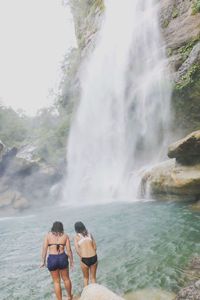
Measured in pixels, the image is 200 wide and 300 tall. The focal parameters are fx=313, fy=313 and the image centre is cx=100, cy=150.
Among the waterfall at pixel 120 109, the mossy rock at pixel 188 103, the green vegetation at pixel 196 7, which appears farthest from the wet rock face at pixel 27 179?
the green vegetation at pixel 196 7

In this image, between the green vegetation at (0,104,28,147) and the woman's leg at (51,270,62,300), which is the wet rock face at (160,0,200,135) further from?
the green vegetation at (0,104,28,147)

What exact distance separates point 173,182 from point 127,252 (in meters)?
6.70

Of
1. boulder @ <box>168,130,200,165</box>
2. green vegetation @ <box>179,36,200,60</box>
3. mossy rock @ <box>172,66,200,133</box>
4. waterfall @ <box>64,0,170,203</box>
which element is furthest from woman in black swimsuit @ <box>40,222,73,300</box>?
green vegetation @ <box>179,36,200,60</box>

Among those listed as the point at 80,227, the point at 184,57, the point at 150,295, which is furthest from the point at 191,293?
the point at 184,57

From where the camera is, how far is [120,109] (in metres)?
26.7

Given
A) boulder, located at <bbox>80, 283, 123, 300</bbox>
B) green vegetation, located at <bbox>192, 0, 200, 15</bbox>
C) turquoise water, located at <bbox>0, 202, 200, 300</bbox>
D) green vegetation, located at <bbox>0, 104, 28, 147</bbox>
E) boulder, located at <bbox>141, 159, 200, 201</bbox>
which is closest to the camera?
boulder, located at <bbox>80, 283, 123, 300</bbox>

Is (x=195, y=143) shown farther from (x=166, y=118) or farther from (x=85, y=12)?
(x=85, y=12)

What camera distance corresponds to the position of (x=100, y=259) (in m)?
9.04

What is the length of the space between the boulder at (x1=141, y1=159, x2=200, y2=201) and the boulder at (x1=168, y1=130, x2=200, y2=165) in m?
0.35

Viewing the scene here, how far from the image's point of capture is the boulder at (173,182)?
1470 cm

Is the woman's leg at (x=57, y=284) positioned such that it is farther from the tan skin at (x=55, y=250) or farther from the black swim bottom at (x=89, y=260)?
the black swim bottom at (x=89, y=260)

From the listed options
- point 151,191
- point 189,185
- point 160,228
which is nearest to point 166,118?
point 151,191

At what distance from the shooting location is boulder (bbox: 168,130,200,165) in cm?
1450

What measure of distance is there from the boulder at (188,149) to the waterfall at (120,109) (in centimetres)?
562
